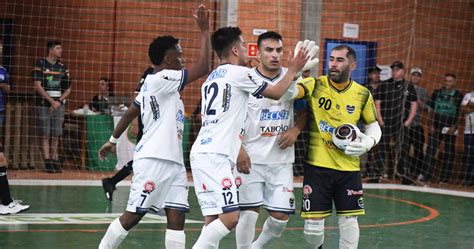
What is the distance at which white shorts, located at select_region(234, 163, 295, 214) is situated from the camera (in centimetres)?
842

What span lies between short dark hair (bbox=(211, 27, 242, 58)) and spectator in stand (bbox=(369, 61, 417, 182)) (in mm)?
9517

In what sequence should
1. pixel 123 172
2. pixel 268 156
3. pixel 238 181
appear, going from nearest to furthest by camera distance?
1. pixel 238 181
2. pixel 268 156
3. pixel 123 172

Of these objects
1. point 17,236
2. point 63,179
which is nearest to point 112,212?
point 17,236

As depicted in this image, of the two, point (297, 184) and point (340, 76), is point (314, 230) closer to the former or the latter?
point (340, 76)

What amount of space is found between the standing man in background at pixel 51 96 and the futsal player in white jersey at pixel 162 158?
8.67m

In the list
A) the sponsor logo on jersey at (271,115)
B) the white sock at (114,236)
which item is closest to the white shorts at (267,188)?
the sponsor logo on jersey at (271,115)

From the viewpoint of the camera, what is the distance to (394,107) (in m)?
17.3

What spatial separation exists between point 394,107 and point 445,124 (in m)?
1.09

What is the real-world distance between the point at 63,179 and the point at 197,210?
3908 mm

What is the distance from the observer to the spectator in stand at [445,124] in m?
17.5

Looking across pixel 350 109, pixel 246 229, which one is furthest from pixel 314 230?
pixel 350 109

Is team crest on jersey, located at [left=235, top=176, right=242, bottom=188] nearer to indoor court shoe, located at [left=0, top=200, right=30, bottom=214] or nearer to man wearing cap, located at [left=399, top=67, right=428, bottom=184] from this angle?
indoor court shoe, located at [left=0, top=200, right=30, bottom=214]

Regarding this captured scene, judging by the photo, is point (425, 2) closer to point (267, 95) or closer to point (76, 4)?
point (76, 4)

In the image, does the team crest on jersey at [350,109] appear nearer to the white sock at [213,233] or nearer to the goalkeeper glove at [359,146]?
the goalkeeper glove at [359,146]
